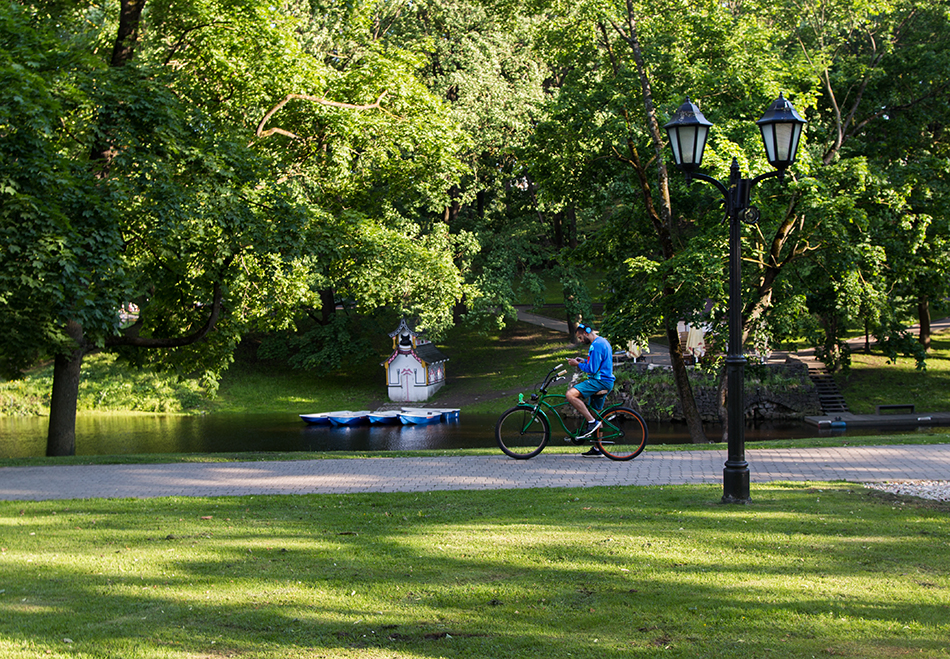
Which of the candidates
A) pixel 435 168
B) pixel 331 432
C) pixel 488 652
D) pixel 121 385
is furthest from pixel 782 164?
pixel 121 385

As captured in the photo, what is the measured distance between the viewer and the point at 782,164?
835cm

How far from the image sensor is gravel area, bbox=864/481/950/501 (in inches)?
311

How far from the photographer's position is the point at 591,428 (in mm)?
11188

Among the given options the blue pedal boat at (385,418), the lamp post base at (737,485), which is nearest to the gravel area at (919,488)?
the lamp post base at (737,485)

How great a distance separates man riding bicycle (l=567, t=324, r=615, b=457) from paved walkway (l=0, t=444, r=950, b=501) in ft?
2.12

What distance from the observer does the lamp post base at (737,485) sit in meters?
7.66

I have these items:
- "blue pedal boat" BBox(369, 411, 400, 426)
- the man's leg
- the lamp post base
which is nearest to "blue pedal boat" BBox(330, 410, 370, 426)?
"blue pedal boat" BBox(369, 411, 400, 426)

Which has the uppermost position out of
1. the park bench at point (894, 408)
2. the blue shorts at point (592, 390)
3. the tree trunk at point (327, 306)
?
the tree trunk at point (327, 306)

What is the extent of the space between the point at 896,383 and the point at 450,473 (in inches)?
1035

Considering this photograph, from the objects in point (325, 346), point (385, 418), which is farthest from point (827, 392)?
point (325, 346)

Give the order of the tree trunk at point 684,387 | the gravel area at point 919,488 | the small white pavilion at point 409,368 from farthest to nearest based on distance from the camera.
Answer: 1. the small white pavilion at point 409,368
2. the tree trunk at point 684,387
3. the gravel area at point 919,488

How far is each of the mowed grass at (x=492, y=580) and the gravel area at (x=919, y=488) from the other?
18.8 inches

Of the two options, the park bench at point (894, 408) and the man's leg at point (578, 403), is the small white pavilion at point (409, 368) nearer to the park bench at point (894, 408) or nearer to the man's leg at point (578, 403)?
the park bench at point (894, 408)

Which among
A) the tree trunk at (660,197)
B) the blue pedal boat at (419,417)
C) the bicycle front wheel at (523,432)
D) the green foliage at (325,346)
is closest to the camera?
the bicycle front wheel at (523,432)
